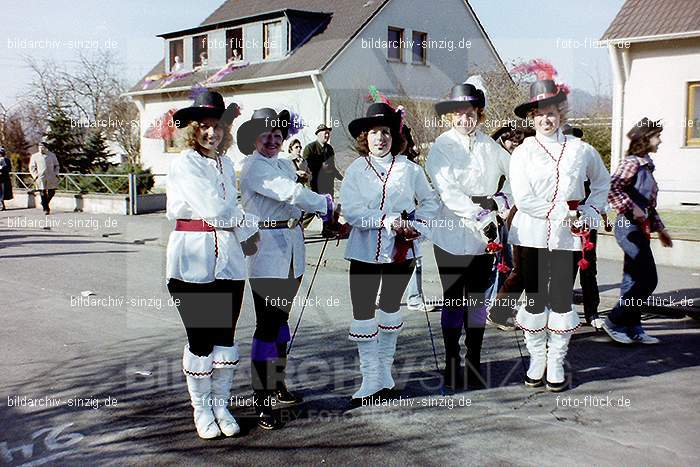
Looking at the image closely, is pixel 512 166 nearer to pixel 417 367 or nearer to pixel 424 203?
pixel 424 203

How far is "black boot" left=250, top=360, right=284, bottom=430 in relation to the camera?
475cm

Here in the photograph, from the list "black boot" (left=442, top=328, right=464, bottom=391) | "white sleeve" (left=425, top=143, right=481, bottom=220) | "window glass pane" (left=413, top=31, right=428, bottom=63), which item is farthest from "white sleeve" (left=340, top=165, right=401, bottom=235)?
"window glass pane" (left=413, top=31, right=428, bottom=63)

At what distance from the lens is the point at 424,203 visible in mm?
5234

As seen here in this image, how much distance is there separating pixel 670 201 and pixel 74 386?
14030 mm

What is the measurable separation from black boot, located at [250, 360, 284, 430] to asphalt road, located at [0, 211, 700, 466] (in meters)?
0.08

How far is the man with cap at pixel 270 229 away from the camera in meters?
4.76

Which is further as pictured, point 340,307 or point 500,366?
point 340,307

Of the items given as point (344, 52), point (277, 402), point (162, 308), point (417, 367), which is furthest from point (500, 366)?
point (344, 52)

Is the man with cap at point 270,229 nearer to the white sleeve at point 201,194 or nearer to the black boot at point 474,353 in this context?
the white sleeve at point 201,194

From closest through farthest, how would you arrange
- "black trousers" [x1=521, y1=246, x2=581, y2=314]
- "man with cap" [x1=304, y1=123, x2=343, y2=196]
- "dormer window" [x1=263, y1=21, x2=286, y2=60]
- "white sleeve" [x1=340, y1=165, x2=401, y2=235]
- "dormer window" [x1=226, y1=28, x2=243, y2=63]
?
"white sleeve" [x1=340, y1=165, x2=401, y2=235] → "black trousers" [x1=521, y1=246, x2=581, y2=314] → "man with cap" [x1=304, y1=123, x2=343, y2=196] → "dormer window" [x1=263, y1=21, x2=286, y2=60] → "dormer window" [x1=226, y1=28, x2=243, y2=63]

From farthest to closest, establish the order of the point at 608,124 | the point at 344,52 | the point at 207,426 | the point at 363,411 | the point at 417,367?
the point at 344,52 < the point at 608,124 < the point at 417,367 < the point at 363,411 < the point at 207,426

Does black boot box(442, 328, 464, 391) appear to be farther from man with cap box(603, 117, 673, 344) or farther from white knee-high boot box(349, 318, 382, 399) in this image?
man with cap box(603, 117, 673, 344)

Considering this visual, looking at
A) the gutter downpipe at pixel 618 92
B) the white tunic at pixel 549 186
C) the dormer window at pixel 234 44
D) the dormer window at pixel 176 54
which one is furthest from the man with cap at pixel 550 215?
the dormer window at pixel 176 54

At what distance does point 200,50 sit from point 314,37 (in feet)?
17.8
